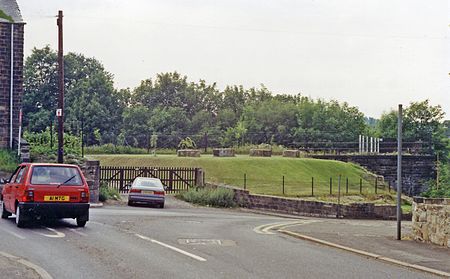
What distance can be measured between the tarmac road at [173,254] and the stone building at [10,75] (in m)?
19.2

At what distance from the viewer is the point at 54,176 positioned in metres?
18.2

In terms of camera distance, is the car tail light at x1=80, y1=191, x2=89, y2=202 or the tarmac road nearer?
the tarmac road

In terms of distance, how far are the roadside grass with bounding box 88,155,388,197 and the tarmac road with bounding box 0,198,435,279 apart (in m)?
24.8

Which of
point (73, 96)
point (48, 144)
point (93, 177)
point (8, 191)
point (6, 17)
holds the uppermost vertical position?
point (6, 17)

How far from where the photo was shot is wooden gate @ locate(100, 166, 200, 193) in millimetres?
40938

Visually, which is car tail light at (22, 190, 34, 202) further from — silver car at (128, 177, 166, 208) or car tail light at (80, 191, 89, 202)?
silver car at (128, 177, 166, 208)

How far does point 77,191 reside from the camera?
18.2 metres

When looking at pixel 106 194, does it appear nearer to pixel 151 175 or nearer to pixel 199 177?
pixel 151 175

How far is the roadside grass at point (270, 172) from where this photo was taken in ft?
150

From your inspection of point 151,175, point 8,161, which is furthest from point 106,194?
point 151,175

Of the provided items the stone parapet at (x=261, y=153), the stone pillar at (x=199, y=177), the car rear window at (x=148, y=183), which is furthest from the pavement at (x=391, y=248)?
the stone parapet at (x=261, y=153)

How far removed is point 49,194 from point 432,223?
9.12 meters

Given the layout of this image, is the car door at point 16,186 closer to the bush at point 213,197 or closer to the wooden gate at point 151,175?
the bush at point 213,197

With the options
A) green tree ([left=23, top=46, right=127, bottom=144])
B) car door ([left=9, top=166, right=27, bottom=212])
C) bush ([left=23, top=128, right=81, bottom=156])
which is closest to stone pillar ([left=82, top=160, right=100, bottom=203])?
bush ([left=23, top=128, right=81, bottom=156])
